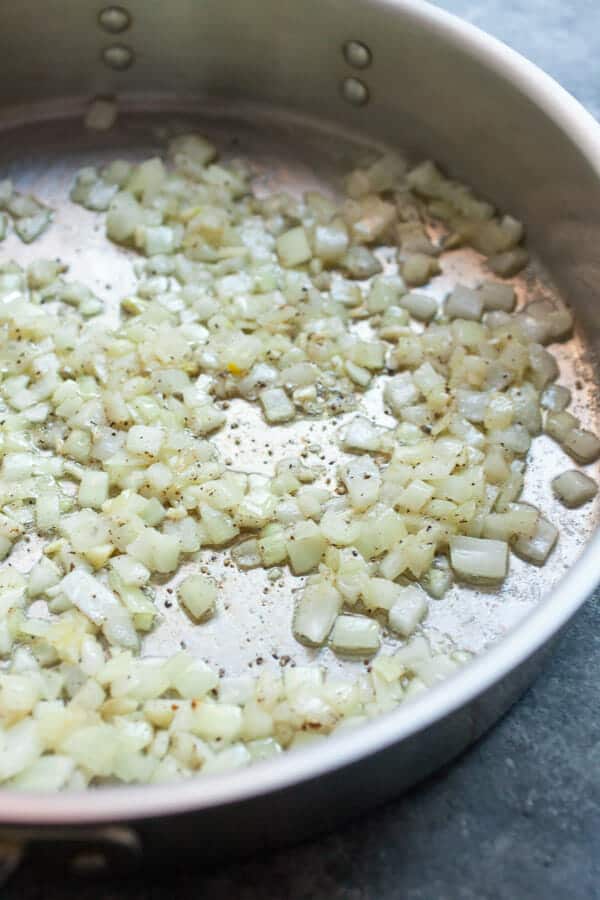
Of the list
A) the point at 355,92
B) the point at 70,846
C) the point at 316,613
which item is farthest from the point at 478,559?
the point at 355,92

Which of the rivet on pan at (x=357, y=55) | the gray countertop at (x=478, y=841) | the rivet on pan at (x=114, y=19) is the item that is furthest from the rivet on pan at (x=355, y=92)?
the gray countertop at (x=478, y=841)

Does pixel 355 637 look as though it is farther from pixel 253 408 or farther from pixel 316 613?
pixel 253 408

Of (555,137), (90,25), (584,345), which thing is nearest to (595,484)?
(584,345)

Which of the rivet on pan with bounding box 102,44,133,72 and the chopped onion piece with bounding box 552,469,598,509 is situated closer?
the chopped onion piece with bounding box 552,469,598,509

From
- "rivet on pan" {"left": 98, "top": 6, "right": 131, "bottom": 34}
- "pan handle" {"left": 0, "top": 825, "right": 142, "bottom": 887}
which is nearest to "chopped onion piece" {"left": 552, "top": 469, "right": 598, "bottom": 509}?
"pan handle" {"left": 0, "top": 825, "right": 142, "bottom": 887}

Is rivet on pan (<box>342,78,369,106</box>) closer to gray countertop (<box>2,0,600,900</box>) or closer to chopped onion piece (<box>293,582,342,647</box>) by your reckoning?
chopped onion piece (<box>293,582,342,647</box>)

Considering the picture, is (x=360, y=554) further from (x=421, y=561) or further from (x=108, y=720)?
(x=108, y=720)
